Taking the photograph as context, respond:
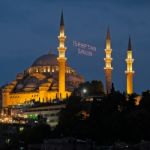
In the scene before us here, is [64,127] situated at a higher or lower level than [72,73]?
lower

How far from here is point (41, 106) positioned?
97625 mm

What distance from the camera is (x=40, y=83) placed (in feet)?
364

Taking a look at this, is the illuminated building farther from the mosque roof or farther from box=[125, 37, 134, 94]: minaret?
box=[125, 37, 134, 94]: minaret

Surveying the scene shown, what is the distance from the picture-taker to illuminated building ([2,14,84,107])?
108 m

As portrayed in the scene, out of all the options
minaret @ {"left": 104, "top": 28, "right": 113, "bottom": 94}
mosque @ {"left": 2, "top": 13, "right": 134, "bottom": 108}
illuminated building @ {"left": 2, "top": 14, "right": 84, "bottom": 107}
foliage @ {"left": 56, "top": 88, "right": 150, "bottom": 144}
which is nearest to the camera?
foliage @ {"left": 56, "top": 88, "right": 150, "bottom": 144}

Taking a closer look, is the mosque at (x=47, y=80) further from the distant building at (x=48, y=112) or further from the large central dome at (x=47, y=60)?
the distant building at (x=48, y=112)

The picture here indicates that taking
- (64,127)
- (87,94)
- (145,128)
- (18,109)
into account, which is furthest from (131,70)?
(145,128)

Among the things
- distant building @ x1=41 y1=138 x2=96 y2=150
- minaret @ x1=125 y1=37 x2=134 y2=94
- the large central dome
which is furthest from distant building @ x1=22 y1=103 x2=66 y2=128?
distant building @ x1=41 y1=138 x2=96 y2=150

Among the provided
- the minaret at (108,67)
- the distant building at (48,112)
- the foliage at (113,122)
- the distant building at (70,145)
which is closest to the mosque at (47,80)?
the minaret at (108,67)

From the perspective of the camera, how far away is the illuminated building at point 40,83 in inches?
4250

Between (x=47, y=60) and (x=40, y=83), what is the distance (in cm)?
627

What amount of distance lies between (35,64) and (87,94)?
25.4 m

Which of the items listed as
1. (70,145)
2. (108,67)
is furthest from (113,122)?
(108,67)

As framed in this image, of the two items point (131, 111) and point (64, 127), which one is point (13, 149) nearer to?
point (64, 127)
